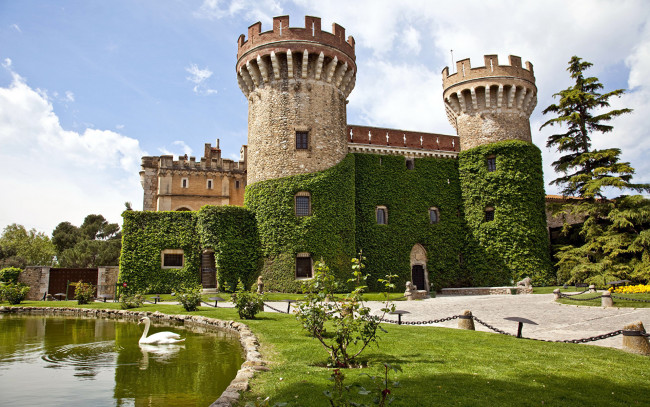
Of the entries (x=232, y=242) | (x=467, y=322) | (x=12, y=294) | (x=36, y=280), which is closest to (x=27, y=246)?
(x=36, y=280)

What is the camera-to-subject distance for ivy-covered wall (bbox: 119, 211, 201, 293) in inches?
959

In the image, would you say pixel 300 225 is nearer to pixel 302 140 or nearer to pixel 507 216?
pixel 302 140

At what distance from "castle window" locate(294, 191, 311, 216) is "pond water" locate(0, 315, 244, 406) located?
11874 mm

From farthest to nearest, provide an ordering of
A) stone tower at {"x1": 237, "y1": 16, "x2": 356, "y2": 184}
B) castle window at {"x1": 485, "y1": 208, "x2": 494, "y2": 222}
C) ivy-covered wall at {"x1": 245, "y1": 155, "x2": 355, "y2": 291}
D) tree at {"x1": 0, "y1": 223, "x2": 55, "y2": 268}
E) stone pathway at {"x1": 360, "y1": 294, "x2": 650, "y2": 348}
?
tree at {"x1": 0, "y1": 223, "x2": 55, "y2": 268}, castle window at {"x1": 485, "y1": 208, "x2": 494, "y2": 222}, stone tower at {"x1": 237, "y1": 16, "x2": 356, "y2": 184}, ivy-covered wall at {"x1": 245, "y1": 155, "x2": 355, "y2": 291}, stone pathway at {"x1": 360, "y1": 294, "x2": 650, "y2": 348}

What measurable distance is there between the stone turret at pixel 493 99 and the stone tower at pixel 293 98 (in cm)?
977

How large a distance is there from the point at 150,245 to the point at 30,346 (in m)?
14.5

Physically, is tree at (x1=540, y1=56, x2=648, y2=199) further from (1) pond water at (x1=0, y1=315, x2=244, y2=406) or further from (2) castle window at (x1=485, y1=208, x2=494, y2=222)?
(1) pond water at (x1=0, y1=315, x2=244, y2=406)

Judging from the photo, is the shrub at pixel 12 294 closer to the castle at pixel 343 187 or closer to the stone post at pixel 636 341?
the castle at pixel 343 187

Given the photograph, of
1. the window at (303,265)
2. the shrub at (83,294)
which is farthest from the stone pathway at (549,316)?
the shrub at (83,294)

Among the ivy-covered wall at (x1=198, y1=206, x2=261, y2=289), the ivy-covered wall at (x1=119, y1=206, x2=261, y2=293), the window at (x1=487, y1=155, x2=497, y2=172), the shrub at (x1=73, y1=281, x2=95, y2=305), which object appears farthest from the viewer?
the window at (x1=487, y1=155, x2=497, y2=172)

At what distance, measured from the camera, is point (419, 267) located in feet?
93.4

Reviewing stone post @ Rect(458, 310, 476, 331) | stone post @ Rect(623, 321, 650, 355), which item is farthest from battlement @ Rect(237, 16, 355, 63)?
stone post @ Rect(623, 321, 650, 355)

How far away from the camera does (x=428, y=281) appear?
92.4 feet

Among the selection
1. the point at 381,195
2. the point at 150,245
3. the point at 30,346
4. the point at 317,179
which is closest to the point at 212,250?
the point at 150,245
